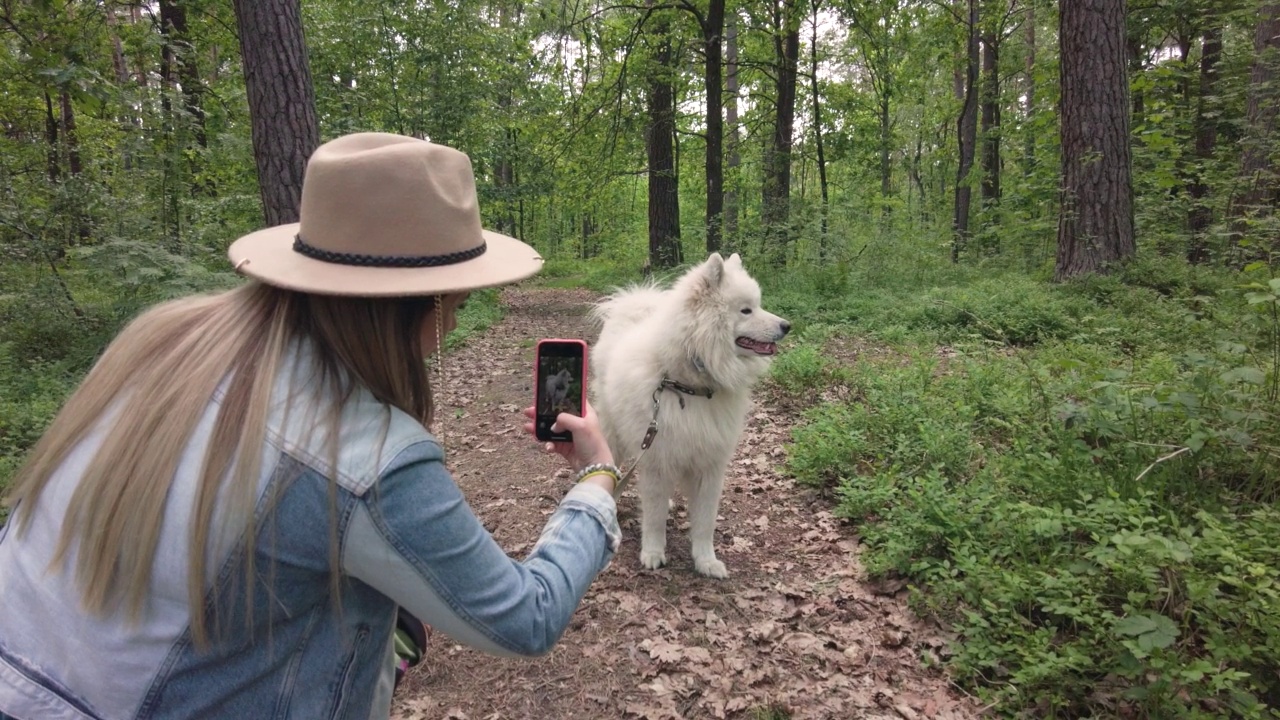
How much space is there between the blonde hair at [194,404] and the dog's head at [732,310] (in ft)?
8.57

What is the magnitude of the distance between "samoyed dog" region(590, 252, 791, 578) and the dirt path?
11.7 inches

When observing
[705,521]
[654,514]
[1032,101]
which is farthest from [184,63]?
[1032,101]

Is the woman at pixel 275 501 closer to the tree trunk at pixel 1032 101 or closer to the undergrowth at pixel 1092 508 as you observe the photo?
the undergrowth at pixel 1092 508

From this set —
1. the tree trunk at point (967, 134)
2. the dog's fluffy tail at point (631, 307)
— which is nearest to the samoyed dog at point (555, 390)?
the dog's fluffy tail at point (631, 307)

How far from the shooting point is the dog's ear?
3787mm

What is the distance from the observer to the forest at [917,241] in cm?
270

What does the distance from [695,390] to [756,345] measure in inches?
19.7

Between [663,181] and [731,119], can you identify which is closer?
[663,181]

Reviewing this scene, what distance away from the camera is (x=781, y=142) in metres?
12.5

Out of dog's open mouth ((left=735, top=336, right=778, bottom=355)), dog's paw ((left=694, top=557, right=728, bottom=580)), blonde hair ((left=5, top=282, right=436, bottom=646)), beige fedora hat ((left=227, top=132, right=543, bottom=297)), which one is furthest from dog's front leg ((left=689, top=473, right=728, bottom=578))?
beige fedora hat ((left=227, top=132, right=543, bottom=297))

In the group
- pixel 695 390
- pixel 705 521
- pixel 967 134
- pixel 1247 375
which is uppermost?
pixel 967 134

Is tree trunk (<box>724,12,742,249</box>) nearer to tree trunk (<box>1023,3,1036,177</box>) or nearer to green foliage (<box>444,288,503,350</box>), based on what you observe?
green foliage (<box>444,288,503,350</box>)

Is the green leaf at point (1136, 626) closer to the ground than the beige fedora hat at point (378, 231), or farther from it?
closer to the ground

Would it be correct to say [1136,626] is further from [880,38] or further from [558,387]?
[880,38]
